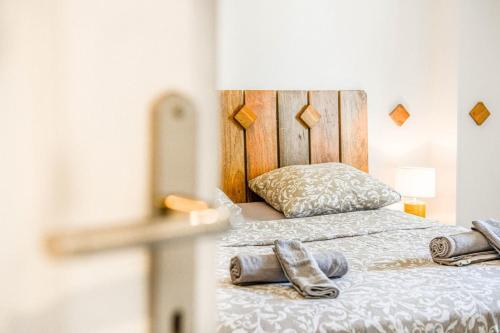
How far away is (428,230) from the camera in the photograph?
7.34 ft

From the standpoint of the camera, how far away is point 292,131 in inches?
127

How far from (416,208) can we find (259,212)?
133 cm

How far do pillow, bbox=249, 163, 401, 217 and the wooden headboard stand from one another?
0.79 ft

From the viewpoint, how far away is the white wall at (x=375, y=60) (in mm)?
3191

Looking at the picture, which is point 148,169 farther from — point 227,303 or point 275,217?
point 275,217

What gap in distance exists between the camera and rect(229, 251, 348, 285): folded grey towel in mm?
1438

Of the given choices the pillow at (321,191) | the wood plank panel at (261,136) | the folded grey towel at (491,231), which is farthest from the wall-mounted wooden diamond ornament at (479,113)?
the folded grey towel at (491,231)

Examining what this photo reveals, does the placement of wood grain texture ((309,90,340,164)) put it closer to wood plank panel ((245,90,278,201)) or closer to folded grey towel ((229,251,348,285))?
wood plank panel ((245,90,278,201))

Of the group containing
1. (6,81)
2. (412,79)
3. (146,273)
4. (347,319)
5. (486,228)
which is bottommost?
(347,319)

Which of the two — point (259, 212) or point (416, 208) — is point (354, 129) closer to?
point (416, 208)

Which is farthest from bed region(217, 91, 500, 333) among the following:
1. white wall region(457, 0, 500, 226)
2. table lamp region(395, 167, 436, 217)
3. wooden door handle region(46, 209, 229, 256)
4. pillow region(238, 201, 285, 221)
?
white wall region(457, 0, 500, 226)

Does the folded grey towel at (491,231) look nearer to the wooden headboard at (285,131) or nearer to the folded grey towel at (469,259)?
the folded grey towel at (469,259)

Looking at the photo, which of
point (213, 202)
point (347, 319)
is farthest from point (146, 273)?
point (347, 319)

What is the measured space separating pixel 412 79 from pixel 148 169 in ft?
12.1
